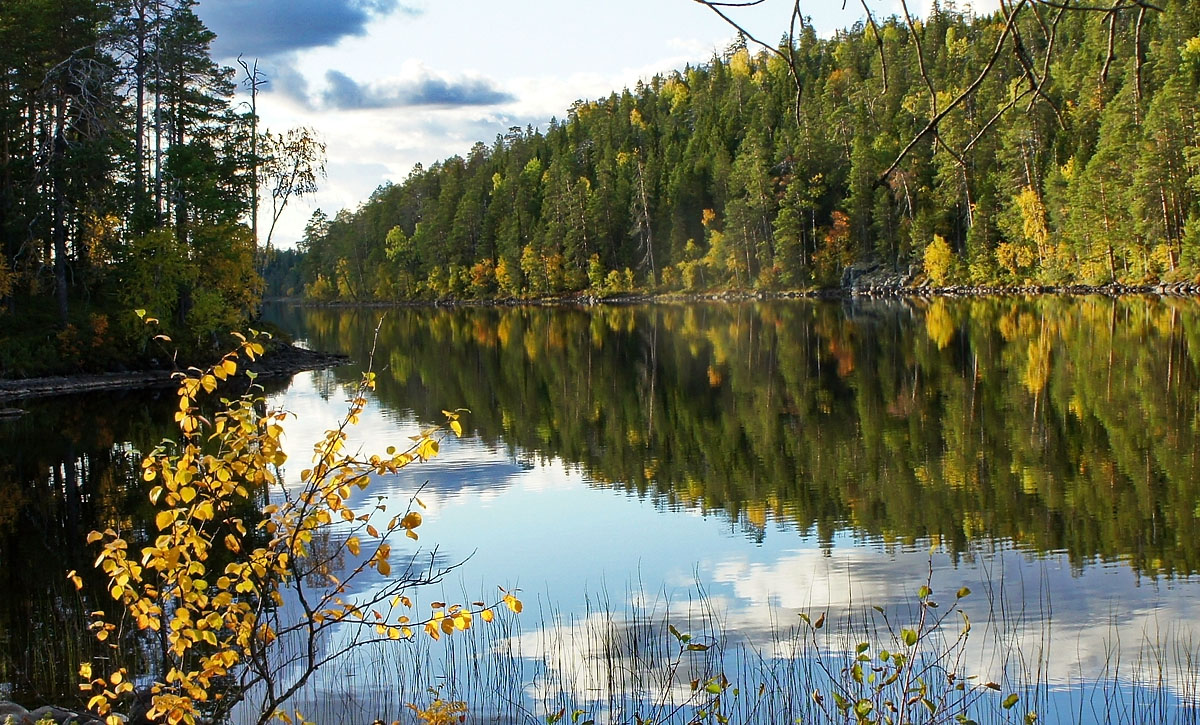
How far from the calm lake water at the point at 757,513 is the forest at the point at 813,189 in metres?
11.3

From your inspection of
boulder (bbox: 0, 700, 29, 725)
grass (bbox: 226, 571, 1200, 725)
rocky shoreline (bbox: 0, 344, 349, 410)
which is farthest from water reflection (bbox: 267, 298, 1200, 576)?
boulder (bbox: 0, 700, 29, 725)

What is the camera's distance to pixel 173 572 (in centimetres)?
407

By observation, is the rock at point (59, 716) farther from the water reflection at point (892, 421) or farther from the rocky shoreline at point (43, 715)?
the water reflection at point (892, 421)

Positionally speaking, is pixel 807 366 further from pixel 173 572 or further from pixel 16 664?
pixel 173 572

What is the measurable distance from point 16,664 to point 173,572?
5.65 metres

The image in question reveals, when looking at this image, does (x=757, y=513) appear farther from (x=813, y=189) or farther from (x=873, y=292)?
(x=813, y=189)

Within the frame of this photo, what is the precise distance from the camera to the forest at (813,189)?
63.4 metres

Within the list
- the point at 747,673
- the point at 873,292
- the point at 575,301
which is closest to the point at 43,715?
the point at 747,673

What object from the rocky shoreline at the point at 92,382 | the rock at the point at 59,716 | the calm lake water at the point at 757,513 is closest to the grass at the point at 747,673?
the calm lake water at the point at 757,513

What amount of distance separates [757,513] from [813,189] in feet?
266

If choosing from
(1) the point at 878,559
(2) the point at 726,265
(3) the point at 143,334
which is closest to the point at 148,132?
(3) the point at 143,334

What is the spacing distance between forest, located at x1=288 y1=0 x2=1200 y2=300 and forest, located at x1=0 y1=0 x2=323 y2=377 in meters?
19.2

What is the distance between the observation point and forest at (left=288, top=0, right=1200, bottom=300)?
208 ft

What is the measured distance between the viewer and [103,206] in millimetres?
33281
